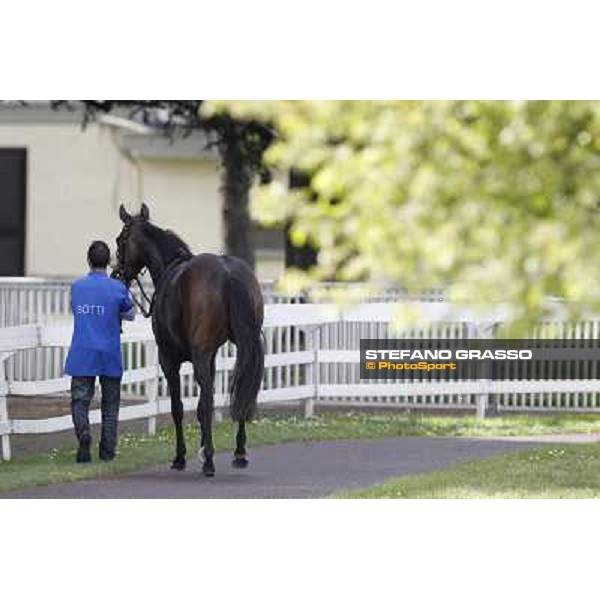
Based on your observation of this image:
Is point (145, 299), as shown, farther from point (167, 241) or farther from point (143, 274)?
point (167, 241)

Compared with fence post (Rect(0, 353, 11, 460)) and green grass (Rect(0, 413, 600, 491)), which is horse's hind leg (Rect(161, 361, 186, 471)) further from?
fence post (Rect(0, 353, 11, 460))

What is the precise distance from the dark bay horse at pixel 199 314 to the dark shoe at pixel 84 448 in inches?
16.8

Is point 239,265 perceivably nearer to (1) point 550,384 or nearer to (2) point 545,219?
(1) point 550,384

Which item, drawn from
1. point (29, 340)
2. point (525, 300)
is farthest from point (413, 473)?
point (525, 300)

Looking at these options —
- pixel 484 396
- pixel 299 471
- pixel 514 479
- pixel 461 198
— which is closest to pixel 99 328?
pixel 299 471

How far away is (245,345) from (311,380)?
36 centimetres

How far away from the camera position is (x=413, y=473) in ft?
32.8

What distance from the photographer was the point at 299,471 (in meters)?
9.85

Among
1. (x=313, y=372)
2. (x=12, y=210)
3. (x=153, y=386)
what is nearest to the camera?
(x=12, y=210)

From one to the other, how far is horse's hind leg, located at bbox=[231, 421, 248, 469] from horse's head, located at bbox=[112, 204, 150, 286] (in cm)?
92

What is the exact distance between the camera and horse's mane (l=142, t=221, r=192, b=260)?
1003 cm

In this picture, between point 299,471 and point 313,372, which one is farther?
point 313,372
